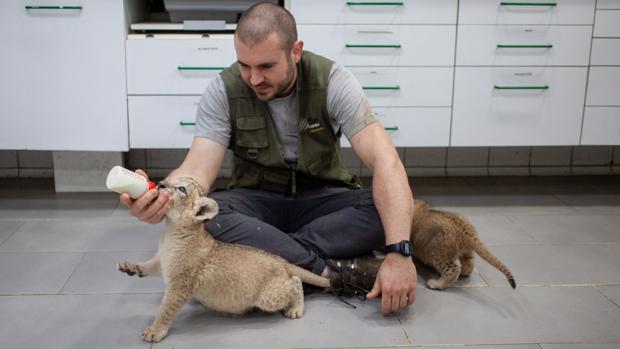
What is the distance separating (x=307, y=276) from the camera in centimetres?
183

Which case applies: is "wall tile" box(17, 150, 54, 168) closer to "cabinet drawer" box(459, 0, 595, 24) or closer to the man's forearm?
the man's forearm

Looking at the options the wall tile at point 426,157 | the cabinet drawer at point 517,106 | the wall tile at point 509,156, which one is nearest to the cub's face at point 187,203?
the cabinet drawer at point 517,106

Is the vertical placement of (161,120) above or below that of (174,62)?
below

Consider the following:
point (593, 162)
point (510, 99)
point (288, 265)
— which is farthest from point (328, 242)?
point (593, 162)

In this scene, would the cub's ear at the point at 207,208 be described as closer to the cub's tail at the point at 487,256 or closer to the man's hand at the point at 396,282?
the man's hand at the point at 396,282

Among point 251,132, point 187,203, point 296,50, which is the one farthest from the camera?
point 251,132

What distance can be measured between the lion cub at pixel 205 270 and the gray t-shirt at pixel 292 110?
43 cm

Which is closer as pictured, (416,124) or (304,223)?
(304,223)

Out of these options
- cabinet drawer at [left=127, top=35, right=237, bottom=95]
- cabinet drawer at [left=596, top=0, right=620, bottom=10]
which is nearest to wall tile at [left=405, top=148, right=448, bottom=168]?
cabinet drawer at [left=596, top=0, right=620, bottom=10]

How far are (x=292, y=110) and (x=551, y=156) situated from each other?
6.83 feet

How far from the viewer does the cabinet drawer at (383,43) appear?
2.78m

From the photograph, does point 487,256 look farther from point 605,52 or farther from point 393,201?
Result: point 605,52

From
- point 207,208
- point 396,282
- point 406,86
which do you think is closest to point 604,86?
point 406,86

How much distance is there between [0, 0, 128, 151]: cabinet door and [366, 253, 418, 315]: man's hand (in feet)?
5.27
